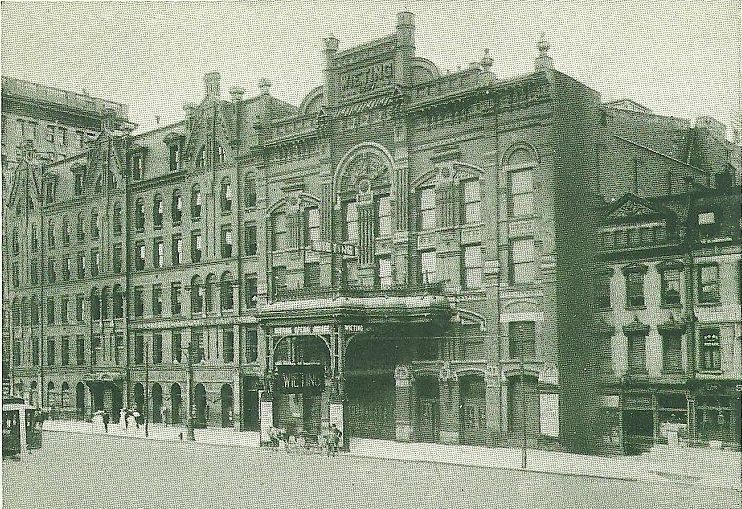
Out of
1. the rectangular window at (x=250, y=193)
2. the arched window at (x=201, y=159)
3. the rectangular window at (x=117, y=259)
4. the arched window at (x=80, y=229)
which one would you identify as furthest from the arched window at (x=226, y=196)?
the arched window at (x=80, y=229)

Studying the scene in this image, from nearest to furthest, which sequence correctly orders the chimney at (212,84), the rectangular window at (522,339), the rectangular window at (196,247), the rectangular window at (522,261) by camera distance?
the rectangular window at (522,261), the rectangular window at (522,339), the chimney at (212,84), the rectangular window at (196,247)

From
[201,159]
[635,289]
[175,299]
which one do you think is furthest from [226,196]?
[635,289]

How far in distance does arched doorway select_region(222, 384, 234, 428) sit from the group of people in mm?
2051

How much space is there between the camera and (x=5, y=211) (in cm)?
2377

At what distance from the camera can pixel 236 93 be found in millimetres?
20531

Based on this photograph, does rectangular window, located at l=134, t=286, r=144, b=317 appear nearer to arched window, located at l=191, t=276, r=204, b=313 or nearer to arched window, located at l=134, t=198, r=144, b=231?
arched window, located at l=191, t=276, r=204, b=313

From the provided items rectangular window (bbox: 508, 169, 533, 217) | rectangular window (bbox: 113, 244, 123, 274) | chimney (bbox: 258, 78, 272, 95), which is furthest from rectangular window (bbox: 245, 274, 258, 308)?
rectangular window (bbox: 508, 169, 533, 217)

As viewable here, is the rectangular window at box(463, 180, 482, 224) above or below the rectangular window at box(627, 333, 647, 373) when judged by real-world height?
above

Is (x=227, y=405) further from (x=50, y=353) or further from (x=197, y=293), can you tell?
(x=50, y=353)

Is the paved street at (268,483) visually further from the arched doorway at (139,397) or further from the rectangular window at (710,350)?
the rectangular window at (710,350)

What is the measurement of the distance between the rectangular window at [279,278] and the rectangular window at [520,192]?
618 cm

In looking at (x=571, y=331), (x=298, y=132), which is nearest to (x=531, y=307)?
(x=571, y=331)

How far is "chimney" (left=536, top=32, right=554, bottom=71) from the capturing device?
15945 millimetres

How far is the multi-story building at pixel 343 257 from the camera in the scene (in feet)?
56.7
